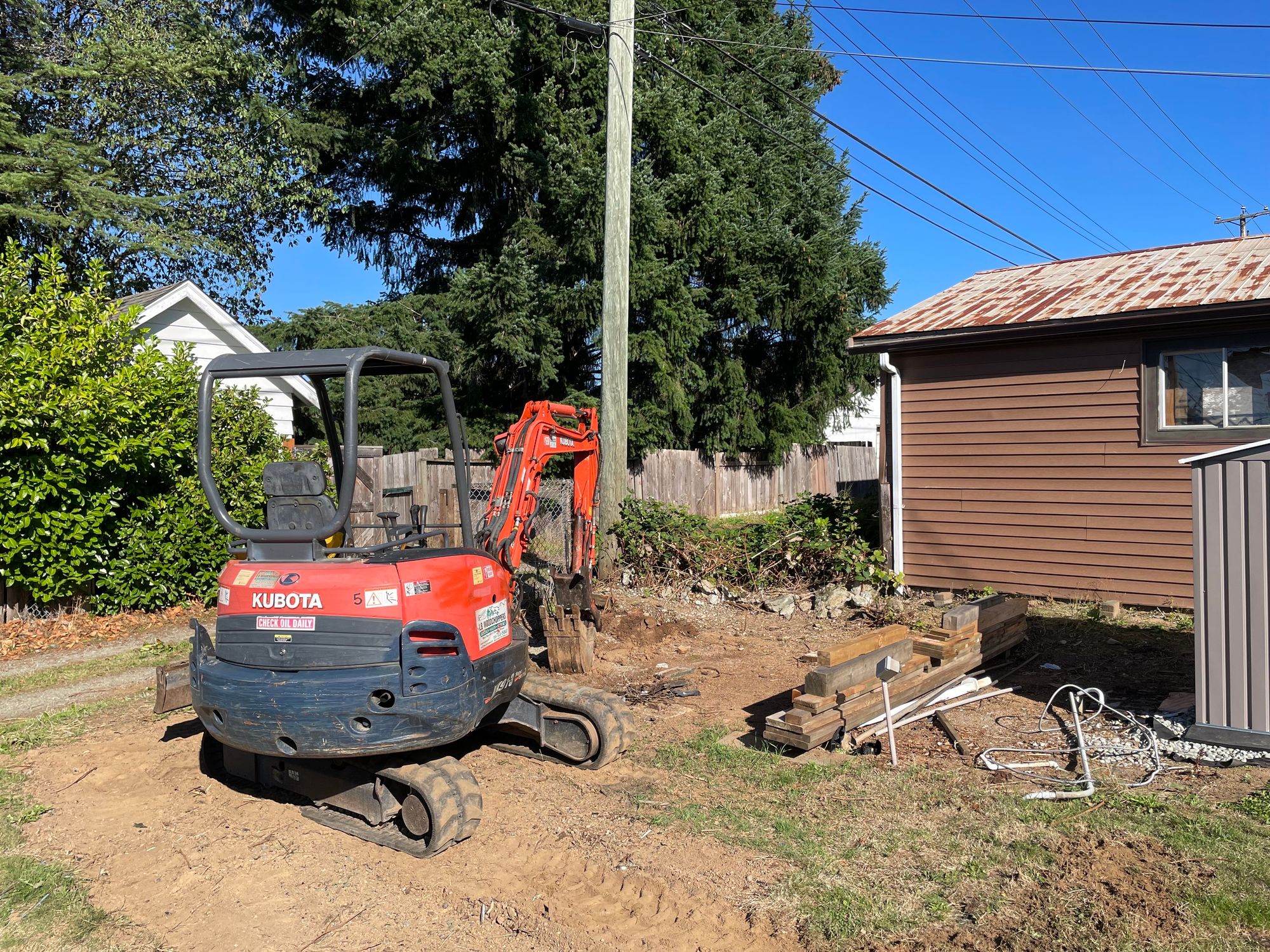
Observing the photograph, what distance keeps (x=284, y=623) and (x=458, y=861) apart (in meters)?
1.60

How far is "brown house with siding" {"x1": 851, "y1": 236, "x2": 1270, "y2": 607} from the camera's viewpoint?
10133mm

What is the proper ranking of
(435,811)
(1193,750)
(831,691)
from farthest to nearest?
(831,691), (1193,750), (435,811)

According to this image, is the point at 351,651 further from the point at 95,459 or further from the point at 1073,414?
the point at 1073,414

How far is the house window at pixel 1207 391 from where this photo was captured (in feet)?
32.3

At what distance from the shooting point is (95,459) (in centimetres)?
1025

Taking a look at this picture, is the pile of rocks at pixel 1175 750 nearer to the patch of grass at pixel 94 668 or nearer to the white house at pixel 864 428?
the patch of grass at pixel 94 668

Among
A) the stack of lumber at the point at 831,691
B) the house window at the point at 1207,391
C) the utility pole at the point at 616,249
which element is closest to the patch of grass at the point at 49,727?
the stack of lumber at the point at 831,691

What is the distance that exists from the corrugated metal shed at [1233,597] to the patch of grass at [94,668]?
936 centimetres

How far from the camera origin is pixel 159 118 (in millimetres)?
21297

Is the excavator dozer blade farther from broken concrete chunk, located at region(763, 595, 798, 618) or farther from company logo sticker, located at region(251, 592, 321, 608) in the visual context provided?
broken concrete chunk, located at region(763, 595, 798, 618)

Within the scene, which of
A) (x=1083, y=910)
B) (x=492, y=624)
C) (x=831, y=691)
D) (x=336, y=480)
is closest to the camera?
(x=1083, y=910)

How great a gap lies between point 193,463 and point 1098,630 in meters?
10.6

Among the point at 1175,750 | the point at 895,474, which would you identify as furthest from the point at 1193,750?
the point at 895,474

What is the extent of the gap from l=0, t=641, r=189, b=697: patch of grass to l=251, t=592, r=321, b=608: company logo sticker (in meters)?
5.13
